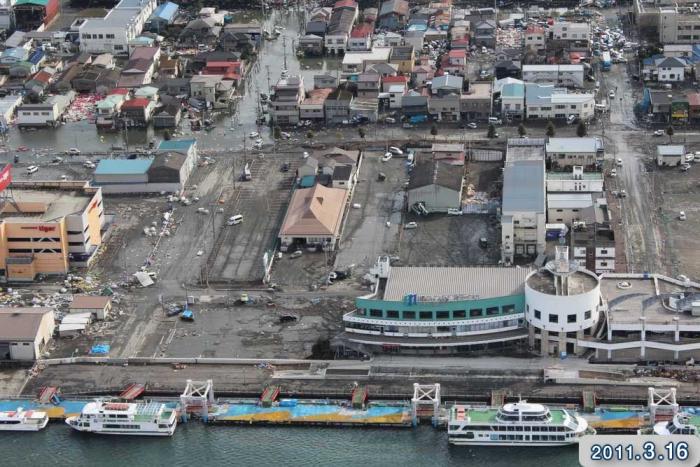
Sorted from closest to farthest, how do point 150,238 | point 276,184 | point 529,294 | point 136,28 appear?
point 529,294
point 150,238
point 276,184
point 136,28

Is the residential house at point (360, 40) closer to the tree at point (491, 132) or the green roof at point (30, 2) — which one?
the tree at point (491, 132)

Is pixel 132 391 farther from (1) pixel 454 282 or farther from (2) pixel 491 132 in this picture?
(2) pixel 491 132

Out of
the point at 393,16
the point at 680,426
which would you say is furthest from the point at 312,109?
the point at 680,426

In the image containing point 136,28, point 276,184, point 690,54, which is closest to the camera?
point 276,184

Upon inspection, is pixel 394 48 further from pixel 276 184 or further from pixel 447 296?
pixel 447 296

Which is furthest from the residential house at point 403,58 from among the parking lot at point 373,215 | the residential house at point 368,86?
the parking lot at point 373,215

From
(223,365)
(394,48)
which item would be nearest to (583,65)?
(394,48)
